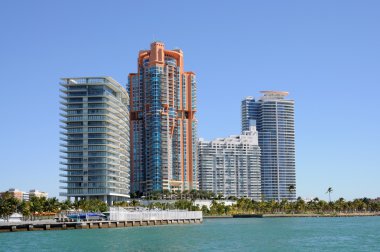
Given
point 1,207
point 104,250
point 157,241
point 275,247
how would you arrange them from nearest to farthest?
point 104,250 → point 275,247 → point 157,241 → point 1,207

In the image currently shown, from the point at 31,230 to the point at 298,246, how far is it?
250ft

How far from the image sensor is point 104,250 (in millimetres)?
109188

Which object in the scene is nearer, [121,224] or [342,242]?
[342,242]

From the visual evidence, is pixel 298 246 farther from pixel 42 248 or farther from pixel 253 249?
pixel 42 248

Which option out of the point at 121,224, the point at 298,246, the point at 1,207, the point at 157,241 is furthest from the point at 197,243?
the point at 1,207

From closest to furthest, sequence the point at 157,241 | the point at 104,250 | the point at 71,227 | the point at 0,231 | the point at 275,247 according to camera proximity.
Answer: the point at 104,250, the point at 275,247, the point at 157,241, the point at 0,231, the point at 71,227

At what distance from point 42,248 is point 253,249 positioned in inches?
1454

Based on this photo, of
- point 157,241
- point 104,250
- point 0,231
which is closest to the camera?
point 104,250

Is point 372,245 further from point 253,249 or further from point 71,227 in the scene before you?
point 71,227

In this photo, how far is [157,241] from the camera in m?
128

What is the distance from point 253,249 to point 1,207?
10112 centimetres

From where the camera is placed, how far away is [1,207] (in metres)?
188

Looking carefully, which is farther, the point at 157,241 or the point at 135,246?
the point at 157,241

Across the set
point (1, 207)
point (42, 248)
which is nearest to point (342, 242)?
point (42, 248)
